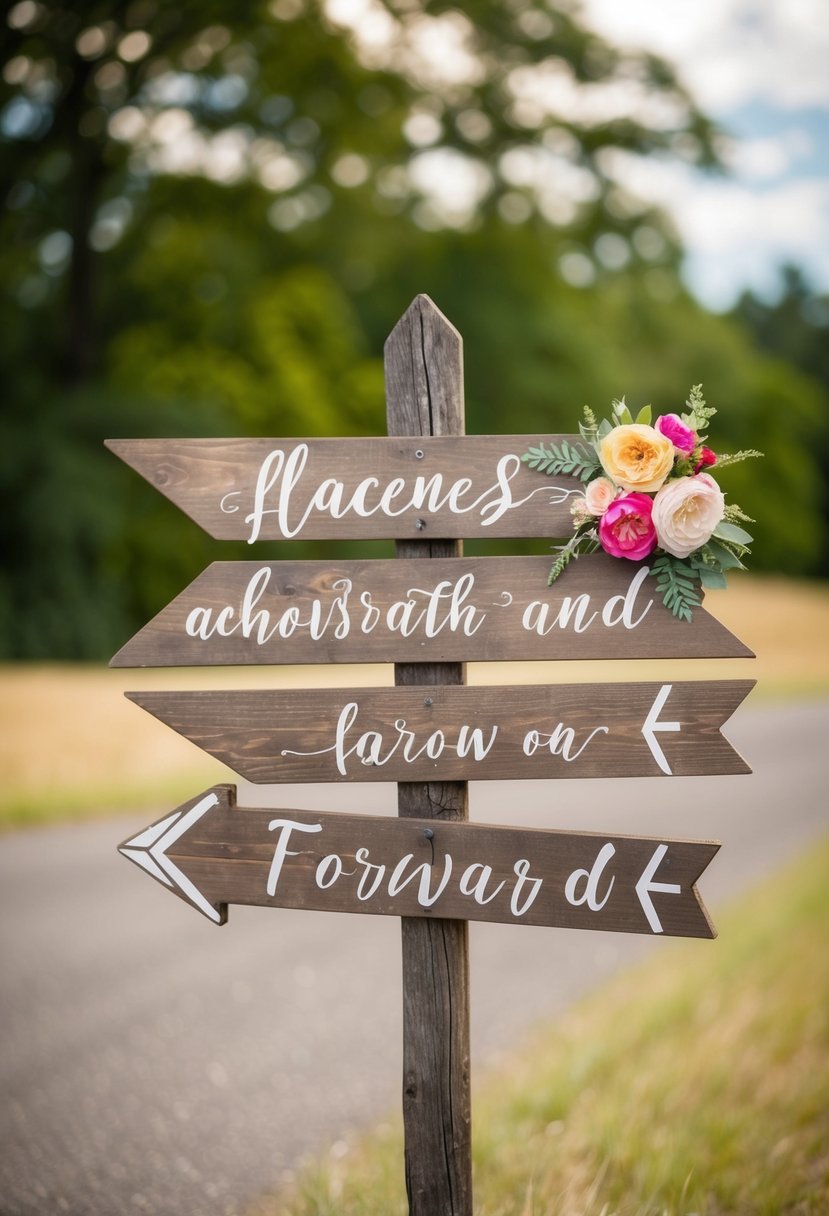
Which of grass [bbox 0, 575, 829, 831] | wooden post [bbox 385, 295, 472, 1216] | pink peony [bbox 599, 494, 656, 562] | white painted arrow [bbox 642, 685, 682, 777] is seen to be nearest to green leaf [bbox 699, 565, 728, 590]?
pink peony [bbox 599, 494, 656, 562]

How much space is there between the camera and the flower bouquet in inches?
80.4

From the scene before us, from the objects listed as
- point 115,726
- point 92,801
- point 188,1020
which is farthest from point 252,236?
point 188,1020

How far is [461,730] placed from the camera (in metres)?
2.15

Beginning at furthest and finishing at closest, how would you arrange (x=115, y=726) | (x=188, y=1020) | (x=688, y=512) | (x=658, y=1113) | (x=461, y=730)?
(x=115, y=726)
(x=188, y=1020)
(x=658, y=1113)
(x=461, y=730)
(x=688, y=512)

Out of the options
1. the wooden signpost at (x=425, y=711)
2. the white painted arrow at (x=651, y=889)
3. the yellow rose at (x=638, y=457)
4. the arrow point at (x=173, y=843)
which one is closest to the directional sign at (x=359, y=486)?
the wooden signpost at (x=425, y=711)

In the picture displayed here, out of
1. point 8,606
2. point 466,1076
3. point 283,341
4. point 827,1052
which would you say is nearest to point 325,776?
point 466,1076

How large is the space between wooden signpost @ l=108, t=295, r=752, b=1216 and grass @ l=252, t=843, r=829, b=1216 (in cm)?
56

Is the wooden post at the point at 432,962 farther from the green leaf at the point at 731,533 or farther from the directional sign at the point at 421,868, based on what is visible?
the green leaf at the point at 731,533

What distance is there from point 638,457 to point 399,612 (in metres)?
0.60

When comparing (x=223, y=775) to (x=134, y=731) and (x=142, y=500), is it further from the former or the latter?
(x=142, y=500)

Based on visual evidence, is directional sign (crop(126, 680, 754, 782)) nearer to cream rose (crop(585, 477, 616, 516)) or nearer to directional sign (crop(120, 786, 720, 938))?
directional sign (crop(120, 786, 720, 938))

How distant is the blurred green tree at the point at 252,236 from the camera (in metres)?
17.1

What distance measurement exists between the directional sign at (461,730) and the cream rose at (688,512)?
300 millimetres

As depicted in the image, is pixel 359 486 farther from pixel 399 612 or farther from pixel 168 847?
pixel 168 847
